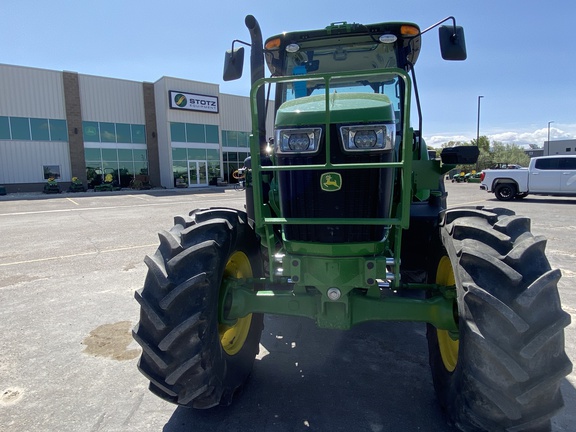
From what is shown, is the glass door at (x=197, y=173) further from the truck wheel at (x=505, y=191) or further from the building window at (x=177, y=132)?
the truck wheel at (x=505, y=191)

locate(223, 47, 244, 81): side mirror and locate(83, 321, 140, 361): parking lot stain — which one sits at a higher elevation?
Answer: locate(223, 47, 244, 81): side mirror

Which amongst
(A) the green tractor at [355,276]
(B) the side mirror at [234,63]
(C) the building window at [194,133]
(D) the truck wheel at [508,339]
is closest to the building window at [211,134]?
(C) the building window at [194,133]

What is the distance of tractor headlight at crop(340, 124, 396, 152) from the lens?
2.36 m

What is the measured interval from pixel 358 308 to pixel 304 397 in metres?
0.84

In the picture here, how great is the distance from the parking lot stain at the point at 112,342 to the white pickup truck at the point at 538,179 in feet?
60.9

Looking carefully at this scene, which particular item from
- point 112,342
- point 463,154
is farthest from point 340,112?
point 112,342

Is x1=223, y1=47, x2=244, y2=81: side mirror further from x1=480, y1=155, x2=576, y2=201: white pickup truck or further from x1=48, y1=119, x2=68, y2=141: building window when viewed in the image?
x1=48, y1=119, x2=68, y2=141: building window

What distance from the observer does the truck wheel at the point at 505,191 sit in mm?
18125

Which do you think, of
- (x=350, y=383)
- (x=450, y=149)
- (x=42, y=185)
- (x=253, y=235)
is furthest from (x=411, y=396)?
(x=42, y=185)

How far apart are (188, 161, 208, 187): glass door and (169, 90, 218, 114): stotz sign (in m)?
4.43

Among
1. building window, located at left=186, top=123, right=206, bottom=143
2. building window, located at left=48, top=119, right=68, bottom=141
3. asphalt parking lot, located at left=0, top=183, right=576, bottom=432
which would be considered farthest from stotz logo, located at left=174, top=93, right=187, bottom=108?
asphalt parking lot, located at left=0, top=183, right=576, bottom=432

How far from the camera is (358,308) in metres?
2.61

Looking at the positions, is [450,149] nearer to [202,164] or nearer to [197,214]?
[197,214]

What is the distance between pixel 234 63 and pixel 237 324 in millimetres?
2352
